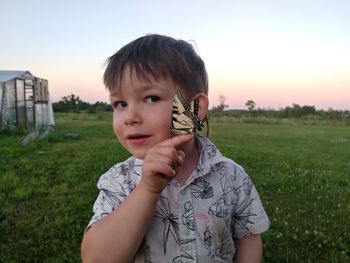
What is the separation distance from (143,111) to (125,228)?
0.52m

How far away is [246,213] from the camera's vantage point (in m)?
2.21

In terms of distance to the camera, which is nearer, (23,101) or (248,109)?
(23,101)

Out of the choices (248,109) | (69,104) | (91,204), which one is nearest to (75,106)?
(69,104)

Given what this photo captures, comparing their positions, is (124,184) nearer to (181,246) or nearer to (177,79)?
(181,246)

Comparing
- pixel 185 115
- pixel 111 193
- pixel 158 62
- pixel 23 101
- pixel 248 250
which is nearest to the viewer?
pixel 185 115

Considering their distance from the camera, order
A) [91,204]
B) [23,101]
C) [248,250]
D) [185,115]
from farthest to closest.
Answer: [23,101], [91,204], [248,250], [185,115]

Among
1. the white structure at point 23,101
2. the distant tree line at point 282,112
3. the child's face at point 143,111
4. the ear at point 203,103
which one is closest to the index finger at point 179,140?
the child's face at point 143,111

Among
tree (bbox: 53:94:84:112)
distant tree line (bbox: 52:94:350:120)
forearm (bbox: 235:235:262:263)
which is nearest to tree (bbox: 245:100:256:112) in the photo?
distant tree line (bbox: 52:94:350:120)

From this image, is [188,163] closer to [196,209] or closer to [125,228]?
[196,209]

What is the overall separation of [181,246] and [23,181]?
631cm

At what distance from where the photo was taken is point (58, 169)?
29.3ft

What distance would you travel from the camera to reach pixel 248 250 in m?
2.25

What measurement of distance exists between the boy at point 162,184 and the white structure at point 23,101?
19.6 metres

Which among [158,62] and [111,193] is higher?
[158,62]
